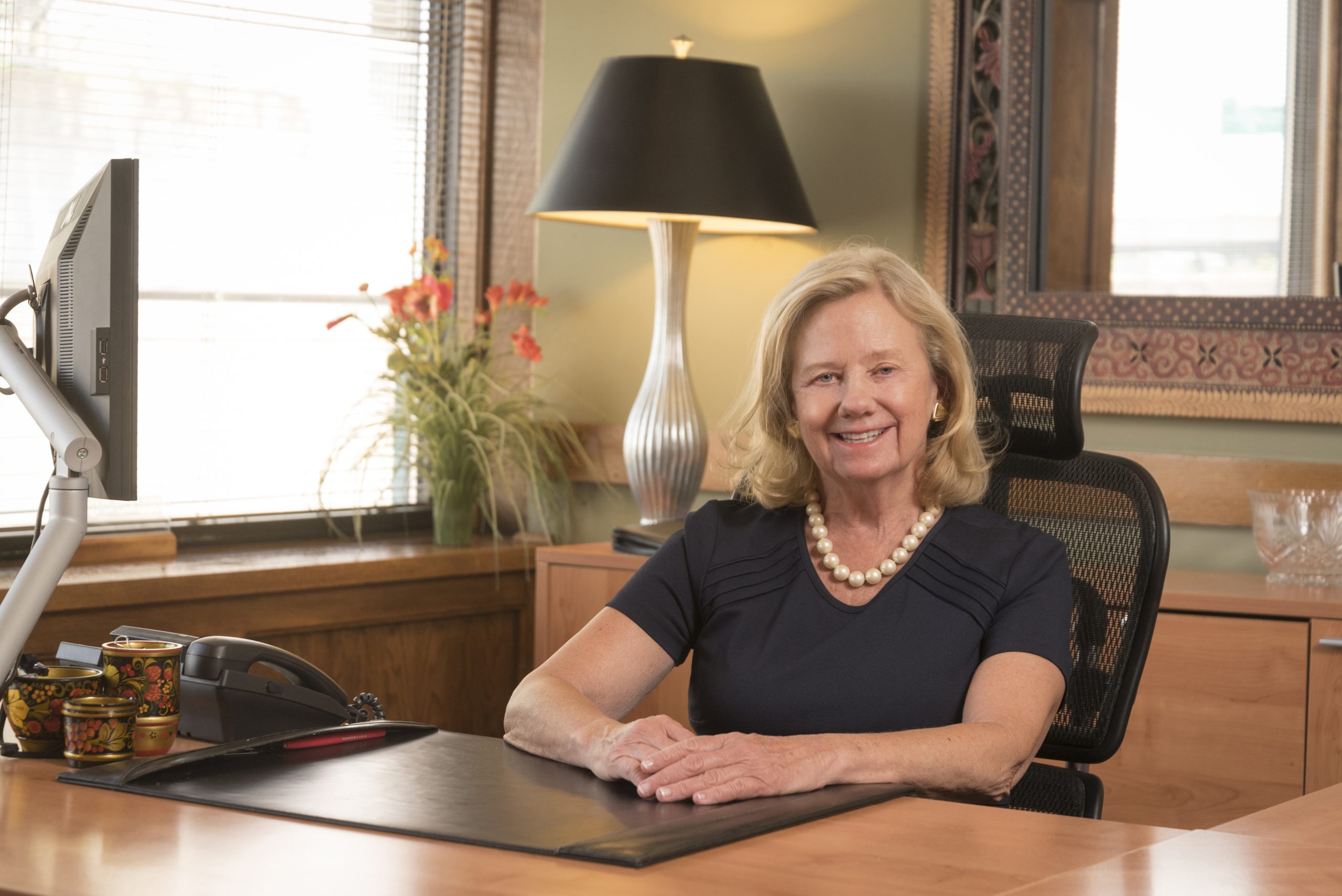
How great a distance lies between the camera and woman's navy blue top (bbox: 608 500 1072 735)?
5.58 ft

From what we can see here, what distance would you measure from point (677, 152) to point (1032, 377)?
1201 millimetres

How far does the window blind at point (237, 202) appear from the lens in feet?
9.41

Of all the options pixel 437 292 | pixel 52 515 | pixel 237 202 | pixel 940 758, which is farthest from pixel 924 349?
pixel 237 202

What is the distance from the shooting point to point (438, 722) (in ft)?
10.6

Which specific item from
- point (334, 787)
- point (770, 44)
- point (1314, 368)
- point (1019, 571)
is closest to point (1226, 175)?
point (1314, 368)

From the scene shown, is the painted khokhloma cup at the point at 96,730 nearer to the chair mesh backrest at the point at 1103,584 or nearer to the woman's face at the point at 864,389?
the woman's face at the point at 864,389

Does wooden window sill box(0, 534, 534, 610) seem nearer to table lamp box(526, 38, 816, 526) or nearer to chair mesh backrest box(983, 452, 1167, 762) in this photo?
table lamp box(526, 38, 816, 526)

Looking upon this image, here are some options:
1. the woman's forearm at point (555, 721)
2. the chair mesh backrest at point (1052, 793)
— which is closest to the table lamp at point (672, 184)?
the chair mesh backrest at point (1052, 793)

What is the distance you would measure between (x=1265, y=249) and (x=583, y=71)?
1.61 meters

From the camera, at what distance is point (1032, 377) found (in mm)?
1918

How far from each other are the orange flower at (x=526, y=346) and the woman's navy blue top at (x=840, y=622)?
56.9 inches

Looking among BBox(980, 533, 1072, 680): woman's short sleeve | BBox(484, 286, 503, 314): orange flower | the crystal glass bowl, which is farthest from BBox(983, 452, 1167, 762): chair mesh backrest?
BBox(484, 286, 503, 314): orange flower

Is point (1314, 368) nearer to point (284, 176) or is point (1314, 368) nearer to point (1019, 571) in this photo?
point (1019, 571)

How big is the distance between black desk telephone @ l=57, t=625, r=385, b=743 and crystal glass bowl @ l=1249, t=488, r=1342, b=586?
1.72 meters
